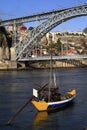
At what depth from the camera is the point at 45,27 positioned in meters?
96.2

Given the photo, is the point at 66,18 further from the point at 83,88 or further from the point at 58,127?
the point at 58,127

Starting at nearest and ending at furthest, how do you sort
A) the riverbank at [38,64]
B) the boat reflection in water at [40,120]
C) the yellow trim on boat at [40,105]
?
the boat reflection in water at [40,120]
the yellow trim on boat at [40,105]
the riverbank at [38,64]

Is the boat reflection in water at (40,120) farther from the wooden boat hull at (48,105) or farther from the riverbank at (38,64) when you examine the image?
the riverbank at (38,64)

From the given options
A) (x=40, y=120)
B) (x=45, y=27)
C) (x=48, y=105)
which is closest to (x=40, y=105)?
(x=48, y=105)

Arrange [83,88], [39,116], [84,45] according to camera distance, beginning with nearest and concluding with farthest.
Answer: [39,116], [83,88], [84,45]

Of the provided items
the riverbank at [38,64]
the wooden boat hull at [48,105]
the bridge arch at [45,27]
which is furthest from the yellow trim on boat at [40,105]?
the riverbank at [38,64]

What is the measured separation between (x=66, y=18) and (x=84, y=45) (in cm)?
7164

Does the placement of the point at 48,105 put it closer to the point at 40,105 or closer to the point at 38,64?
the point at 40,105

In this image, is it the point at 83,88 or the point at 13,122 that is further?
the point at 83,88

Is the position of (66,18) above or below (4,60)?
above

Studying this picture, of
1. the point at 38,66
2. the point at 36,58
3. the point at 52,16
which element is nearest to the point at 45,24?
the point at 52,16

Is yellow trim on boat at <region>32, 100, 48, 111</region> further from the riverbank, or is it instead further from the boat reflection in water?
the riverbank

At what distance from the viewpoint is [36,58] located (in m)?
107

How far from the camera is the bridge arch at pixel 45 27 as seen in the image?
88312 millimetres
